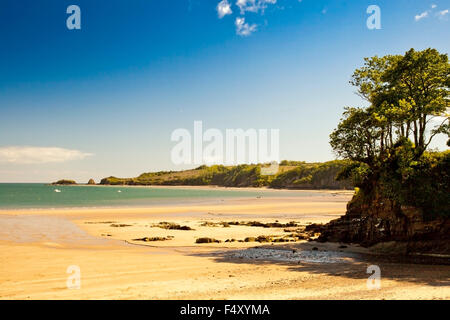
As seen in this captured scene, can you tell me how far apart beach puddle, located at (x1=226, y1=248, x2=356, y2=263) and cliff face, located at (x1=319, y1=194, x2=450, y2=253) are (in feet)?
9.74

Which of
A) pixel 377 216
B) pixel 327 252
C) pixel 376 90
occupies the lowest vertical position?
pixel 327 252

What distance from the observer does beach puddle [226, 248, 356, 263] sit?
56.5 feet

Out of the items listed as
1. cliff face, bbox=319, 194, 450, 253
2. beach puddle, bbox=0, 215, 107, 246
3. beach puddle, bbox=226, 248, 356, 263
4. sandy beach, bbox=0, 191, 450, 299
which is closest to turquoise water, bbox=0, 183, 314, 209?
beach puddle, bbox=0, 215, 107, 246

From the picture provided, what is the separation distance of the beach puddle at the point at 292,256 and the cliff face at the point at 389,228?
297cm

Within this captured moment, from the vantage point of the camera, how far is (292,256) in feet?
60.2

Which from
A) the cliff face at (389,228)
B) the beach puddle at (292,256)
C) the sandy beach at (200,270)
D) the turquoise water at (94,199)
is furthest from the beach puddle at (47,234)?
the turquoise water at (94,199)

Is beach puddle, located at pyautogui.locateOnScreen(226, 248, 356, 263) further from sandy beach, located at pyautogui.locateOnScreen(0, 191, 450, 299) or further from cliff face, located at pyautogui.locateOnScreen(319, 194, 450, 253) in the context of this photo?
cliff face, located at pyautogui.locateOnScreen(319, 194, 450, 253)

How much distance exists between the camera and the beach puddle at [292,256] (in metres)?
17.2

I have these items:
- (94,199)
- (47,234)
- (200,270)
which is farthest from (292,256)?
(94,199)

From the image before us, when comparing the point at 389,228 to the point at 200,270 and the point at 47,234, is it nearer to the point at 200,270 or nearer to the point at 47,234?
the point at 200,270

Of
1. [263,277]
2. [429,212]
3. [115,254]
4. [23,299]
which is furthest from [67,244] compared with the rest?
[429,212]
